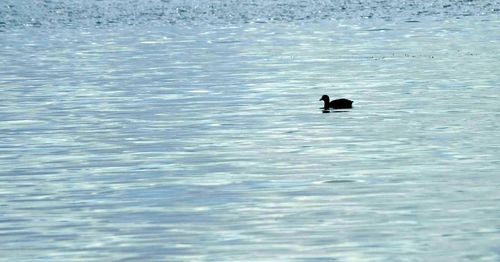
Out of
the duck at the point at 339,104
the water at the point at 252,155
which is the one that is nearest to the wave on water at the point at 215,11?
the water at the point at 252,155

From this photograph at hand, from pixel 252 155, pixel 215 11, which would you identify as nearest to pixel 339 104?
pixel 252 155

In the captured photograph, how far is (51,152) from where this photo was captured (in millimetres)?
28594

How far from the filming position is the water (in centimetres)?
1916

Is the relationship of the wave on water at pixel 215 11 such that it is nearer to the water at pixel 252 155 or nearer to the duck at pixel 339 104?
the water at pixel 252 155

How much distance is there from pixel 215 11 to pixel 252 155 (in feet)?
228

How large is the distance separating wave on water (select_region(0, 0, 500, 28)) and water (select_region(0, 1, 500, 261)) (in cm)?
2504

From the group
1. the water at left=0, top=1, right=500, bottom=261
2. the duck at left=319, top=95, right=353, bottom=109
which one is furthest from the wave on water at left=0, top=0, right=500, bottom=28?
the duck at left=319, top=95, right=353, bottom=109

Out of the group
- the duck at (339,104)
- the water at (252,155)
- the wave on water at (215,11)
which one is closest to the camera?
the water at (252,155)

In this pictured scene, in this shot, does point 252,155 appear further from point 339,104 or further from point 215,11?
point 215,11

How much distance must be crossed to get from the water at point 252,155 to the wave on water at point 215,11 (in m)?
25.0

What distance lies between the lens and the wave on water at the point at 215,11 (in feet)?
284

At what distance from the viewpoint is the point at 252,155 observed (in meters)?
27.4

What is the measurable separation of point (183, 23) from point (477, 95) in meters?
48.1

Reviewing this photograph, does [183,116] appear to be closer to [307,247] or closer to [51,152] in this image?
[51,152]
